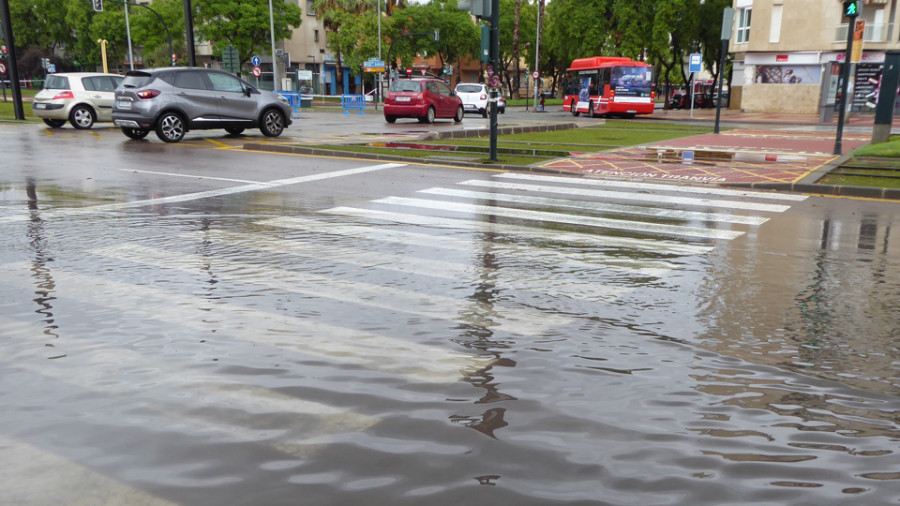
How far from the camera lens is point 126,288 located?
18.8 ft

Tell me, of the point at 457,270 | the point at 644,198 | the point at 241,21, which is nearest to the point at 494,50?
the point at 644,198

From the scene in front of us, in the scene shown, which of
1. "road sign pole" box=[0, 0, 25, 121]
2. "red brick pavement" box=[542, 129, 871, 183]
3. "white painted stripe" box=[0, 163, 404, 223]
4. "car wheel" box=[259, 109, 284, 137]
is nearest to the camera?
"white painted stripe" box=[0, 163, 404, 223]

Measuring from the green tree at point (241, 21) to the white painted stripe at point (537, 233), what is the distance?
175ft

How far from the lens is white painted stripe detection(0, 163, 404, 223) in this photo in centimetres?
889

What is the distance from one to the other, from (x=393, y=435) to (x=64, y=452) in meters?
1.36

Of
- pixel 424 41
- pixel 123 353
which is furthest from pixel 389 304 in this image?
pixel 424 41

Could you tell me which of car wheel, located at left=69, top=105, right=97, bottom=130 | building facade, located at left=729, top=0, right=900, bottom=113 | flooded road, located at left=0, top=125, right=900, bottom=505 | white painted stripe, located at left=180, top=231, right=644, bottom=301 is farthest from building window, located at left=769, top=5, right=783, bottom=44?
white painted stripe, located at left=180, top=231, right=644, bottom=301

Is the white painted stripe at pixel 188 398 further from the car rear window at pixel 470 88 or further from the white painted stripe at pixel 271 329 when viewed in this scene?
the car rear window at pixel 470 88

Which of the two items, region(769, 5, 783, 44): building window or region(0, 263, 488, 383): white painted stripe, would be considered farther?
region(769, 5, 783, 44): building window

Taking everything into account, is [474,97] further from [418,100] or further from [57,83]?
[57,83]

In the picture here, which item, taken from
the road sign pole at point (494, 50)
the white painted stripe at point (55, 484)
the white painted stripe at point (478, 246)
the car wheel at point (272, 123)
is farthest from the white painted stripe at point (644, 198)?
the car wheel at point (272, 123)

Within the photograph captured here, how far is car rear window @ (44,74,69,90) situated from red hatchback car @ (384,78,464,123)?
11.8 meters

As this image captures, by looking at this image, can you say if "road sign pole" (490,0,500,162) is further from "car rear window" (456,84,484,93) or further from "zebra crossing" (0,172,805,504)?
"car rear window" (456,84,484,93)

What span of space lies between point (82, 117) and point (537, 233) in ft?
63.9
